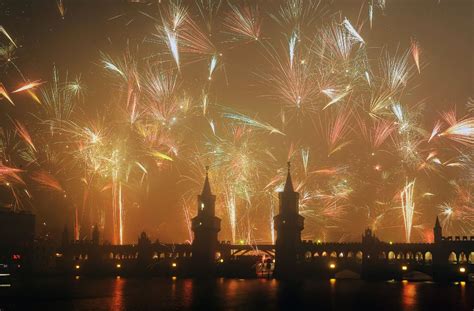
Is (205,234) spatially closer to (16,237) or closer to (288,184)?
(288,184)

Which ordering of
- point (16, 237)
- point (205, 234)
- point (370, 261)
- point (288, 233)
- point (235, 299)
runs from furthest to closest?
point (16, 237), point (205, 234), point (288, 233), point (370, 261), point (235, 299)

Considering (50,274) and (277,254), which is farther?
(50,274)

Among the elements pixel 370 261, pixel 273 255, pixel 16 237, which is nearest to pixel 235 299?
pixel 370 261

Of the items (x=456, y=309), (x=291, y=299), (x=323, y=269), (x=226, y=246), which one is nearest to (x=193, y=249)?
(x=226, y=246)

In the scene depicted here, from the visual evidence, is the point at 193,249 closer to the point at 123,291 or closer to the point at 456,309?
the point at 123,291

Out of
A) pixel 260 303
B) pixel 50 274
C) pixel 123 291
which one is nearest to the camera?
pixel 260 303

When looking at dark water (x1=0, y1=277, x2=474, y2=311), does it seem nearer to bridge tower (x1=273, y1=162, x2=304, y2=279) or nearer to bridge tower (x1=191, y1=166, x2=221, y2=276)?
bridge tower (x1=273, y1=162, x2=304, y2=279)

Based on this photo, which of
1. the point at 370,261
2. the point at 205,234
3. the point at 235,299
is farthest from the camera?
the point at 205,234
